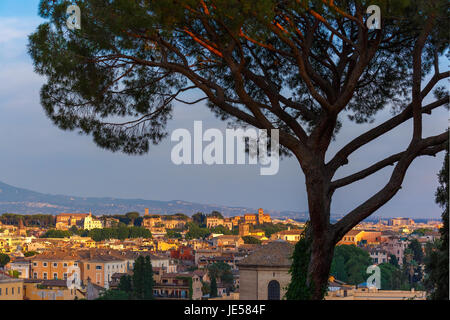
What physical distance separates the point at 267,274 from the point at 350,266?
10.7 metres

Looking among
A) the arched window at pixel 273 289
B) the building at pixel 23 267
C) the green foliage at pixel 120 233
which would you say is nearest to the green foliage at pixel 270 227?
the green foliage at pixel 120 233

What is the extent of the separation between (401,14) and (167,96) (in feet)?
7.78

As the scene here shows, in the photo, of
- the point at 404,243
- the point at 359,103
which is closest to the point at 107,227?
the point at 404,243

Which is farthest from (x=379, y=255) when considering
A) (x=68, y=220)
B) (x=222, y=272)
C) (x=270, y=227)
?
(x=68, y=220)

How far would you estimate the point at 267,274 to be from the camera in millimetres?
14281

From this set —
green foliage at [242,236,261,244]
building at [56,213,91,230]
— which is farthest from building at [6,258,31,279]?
building at [56,213,91,230]

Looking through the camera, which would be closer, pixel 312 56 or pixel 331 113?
pixel 331 113

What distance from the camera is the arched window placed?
13.9m

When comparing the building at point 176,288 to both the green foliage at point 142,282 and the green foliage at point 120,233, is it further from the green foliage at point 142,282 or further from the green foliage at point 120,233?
the green foliage at point 120,233

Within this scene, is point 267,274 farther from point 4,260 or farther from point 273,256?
point 4,260

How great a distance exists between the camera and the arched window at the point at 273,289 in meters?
13.9

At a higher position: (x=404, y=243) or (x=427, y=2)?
(x=427, y=2)
